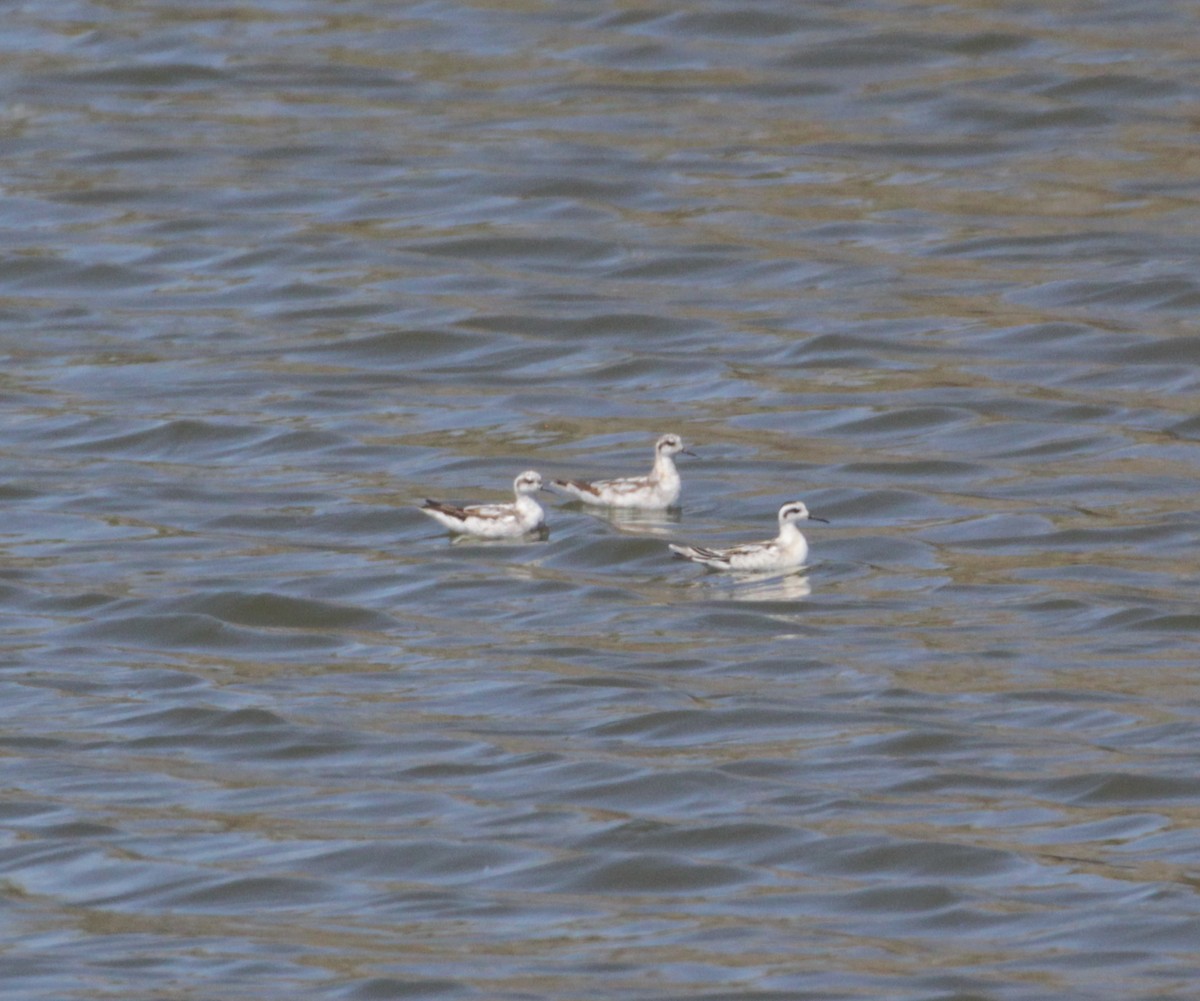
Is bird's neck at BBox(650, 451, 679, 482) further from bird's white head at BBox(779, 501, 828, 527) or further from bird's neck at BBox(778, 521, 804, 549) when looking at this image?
bird's neck at BBox(778, 521, 804, 549)

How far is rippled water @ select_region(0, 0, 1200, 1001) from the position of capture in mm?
11680

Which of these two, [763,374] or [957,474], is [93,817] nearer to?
[957,474]

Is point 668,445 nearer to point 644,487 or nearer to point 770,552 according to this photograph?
point 644,487

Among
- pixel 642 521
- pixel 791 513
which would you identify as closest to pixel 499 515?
pixel 642 521

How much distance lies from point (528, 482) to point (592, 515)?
0.81m

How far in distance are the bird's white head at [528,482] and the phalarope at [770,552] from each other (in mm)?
1301

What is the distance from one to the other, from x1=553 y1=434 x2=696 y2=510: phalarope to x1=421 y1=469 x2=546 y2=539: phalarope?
0.39 meters

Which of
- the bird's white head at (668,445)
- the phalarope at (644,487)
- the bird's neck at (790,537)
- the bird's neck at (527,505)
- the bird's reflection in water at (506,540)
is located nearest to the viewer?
the bird's neck at (790,537)

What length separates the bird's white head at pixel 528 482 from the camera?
18.3 meters

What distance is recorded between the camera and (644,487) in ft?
60.7

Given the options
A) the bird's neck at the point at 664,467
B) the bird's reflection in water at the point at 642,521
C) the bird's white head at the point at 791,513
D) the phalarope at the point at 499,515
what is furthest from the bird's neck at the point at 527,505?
the bird's white head at the point at 791,513

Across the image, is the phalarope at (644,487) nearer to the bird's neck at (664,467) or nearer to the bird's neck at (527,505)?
the bird's neck at (664,467)

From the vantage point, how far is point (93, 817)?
505 inches

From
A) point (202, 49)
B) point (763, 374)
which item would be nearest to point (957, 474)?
point (763, 374)
